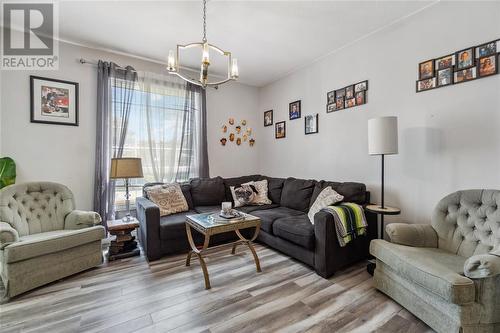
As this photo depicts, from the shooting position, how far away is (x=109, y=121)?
3176 mm

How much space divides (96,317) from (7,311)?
0.74 meters

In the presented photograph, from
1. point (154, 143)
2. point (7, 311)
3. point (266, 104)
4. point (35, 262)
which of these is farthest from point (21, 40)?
point (266, 104)

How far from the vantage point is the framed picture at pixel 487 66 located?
6.25 ft

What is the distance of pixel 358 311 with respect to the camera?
5.78 feet

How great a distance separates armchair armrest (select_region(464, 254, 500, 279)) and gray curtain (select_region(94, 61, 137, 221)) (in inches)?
148

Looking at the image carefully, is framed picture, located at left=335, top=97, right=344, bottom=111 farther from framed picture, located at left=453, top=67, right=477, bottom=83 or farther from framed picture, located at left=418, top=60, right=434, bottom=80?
framed picture, located at left=453, top=67, right=477, bottom=83

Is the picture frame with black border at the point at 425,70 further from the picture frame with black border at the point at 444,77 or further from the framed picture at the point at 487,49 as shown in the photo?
the framed picture at the point at 487,49

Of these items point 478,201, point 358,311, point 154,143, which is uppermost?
point 154,143

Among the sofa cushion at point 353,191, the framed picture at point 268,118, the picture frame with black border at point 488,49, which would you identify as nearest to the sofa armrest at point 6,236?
the sofa cushion at point 353,191

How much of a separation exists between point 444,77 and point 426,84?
15 centimetres

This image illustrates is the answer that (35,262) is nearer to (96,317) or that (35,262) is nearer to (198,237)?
(96,317)

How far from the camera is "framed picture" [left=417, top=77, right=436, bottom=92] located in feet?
7.47

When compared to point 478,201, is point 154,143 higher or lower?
higher

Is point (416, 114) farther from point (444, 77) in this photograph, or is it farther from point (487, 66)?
point (487, 66)
